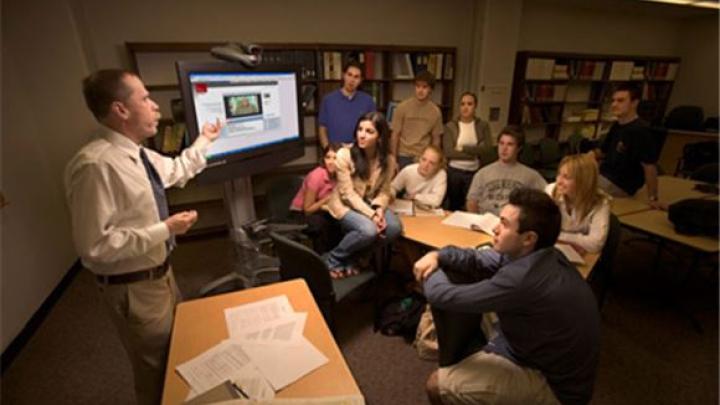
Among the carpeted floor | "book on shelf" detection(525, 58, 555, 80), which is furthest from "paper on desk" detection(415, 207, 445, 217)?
"book on shelf" detection(525, 58, 555, 80)

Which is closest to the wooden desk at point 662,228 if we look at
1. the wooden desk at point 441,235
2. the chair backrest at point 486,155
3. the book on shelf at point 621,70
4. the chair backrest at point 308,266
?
the wooden desk at point 441,235

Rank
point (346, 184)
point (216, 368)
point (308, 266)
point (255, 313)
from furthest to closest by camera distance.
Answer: point (346, 184)
point (308, 266)
point (255, 313)
point (216, 368)

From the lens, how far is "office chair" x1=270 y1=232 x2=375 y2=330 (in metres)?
1.65

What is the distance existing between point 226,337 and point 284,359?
0.25 meters

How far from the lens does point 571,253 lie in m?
1.81

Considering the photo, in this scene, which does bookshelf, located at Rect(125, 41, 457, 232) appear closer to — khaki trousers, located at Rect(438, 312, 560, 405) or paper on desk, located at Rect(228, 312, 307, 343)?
paper on desk, located at Rect(228, 312, 307, 343)

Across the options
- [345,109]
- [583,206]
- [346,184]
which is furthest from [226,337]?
[345,109]

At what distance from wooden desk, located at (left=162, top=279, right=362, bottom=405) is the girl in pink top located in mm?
936

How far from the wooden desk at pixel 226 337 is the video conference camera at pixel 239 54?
4.40 ft

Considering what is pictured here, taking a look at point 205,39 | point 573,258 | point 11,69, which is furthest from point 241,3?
point 573,258

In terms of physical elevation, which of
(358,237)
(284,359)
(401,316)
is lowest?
(401,316)

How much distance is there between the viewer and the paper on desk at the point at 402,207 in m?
2.43

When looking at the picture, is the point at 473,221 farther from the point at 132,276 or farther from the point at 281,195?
the point at 132,276

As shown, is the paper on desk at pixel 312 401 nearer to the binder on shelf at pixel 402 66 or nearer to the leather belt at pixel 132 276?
the leather belt at pixel 132 276
